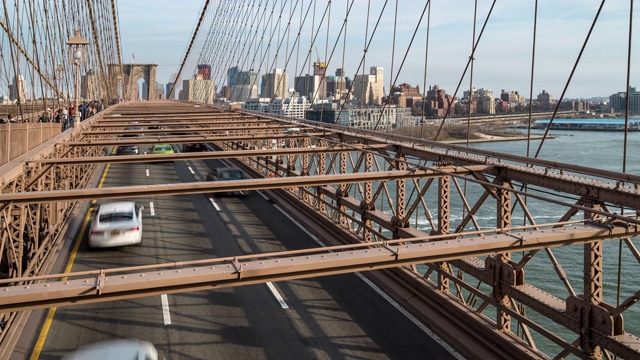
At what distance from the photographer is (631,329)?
2691cm

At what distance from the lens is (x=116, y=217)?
19.1 metres

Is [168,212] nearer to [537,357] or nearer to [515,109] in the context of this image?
[537,357]

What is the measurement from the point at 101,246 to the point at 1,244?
668 cm

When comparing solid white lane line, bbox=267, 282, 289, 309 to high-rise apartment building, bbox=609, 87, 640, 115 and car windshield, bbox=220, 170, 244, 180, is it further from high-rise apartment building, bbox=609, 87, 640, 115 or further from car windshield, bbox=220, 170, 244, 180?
car windshield, bbox=220, 170, 244, 180

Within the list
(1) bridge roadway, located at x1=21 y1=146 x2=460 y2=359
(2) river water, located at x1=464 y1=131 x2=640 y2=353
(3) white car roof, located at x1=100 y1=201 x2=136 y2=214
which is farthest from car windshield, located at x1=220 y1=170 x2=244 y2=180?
(2) river water, located at x1=464 y1=131 x2=640 y2=353

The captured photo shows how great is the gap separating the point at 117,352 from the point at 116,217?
10361mm

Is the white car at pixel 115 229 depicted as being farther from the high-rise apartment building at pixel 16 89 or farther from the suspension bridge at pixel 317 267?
the high-rise apartment building at pixel 16 89

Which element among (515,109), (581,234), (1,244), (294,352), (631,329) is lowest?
(631,329)

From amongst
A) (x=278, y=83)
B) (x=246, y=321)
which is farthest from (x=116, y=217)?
(x=278, y=83)

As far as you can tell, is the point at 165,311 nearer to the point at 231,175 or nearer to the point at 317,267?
the point at 317,267

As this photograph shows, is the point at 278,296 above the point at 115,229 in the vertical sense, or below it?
below

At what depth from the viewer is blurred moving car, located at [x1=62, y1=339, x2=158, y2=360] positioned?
9296 millimetres

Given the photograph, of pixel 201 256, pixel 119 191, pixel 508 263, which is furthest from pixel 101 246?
pixel 508 263

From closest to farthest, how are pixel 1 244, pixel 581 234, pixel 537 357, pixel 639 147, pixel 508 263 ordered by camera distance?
pixel 581 234, pixel 537 357, pixel 508 263, pixel 1 244, pixel 639 147
